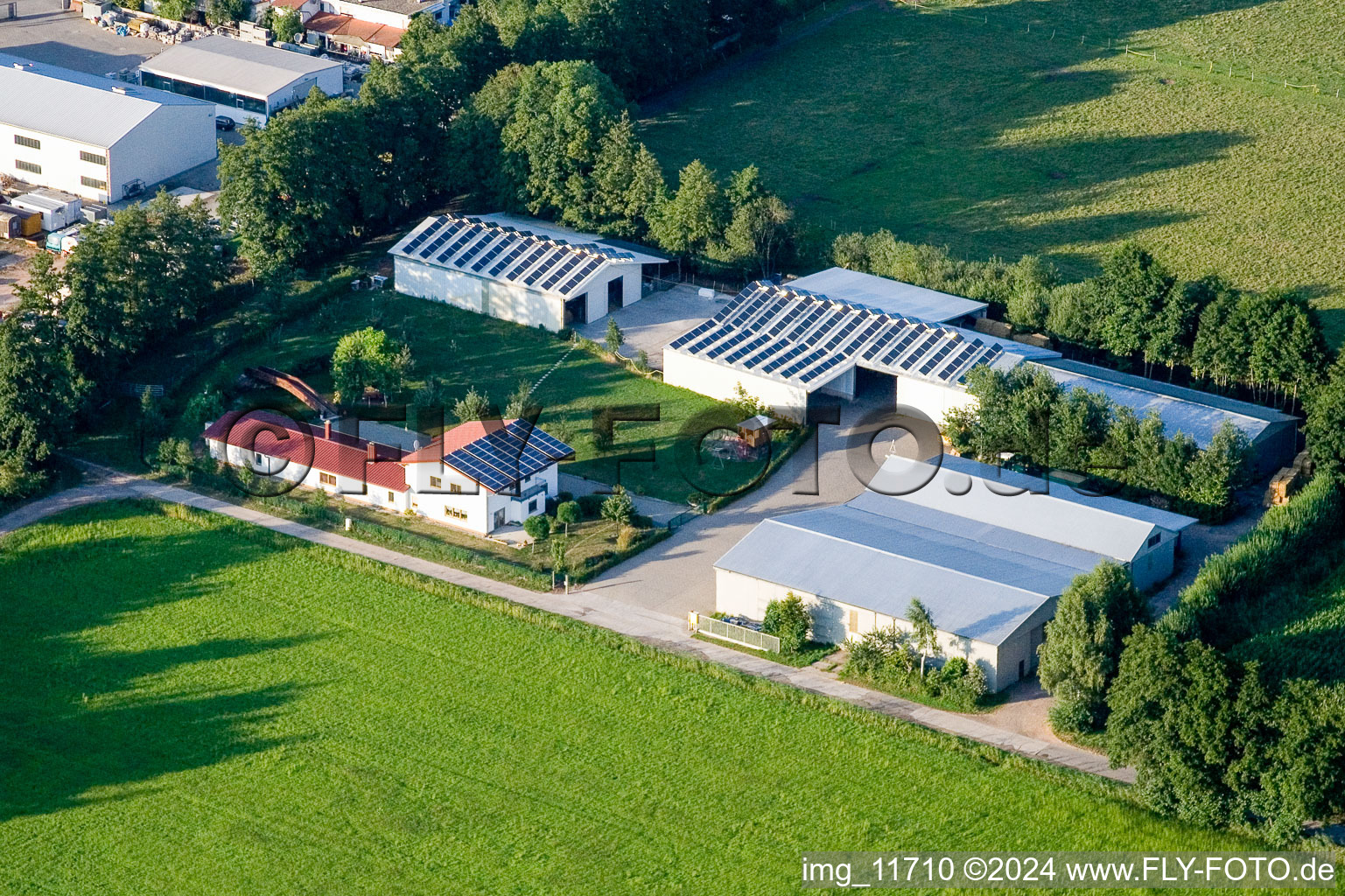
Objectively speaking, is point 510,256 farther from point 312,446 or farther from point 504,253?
point 312,446

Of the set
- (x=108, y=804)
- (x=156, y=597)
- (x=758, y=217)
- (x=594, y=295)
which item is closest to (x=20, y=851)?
(x=108, y=804)

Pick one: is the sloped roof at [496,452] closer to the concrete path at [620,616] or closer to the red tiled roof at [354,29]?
the concrete path at [620,616]

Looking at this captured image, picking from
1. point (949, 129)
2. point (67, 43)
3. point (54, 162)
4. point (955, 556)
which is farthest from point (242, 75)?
point (955, 556)

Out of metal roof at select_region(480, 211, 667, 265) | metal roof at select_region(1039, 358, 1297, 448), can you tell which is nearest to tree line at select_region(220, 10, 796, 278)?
metal roof at select_region(480, 211, 667, 265)

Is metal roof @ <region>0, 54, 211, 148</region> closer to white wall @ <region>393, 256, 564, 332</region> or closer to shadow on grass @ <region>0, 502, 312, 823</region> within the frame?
white wall @ <region>393, 256, 564, 332</region>

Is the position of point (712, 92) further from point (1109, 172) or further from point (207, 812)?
point (207, 812)

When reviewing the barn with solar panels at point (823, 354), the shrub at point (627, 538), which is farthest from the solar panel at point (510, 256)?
the shrub at point (627, 538)
